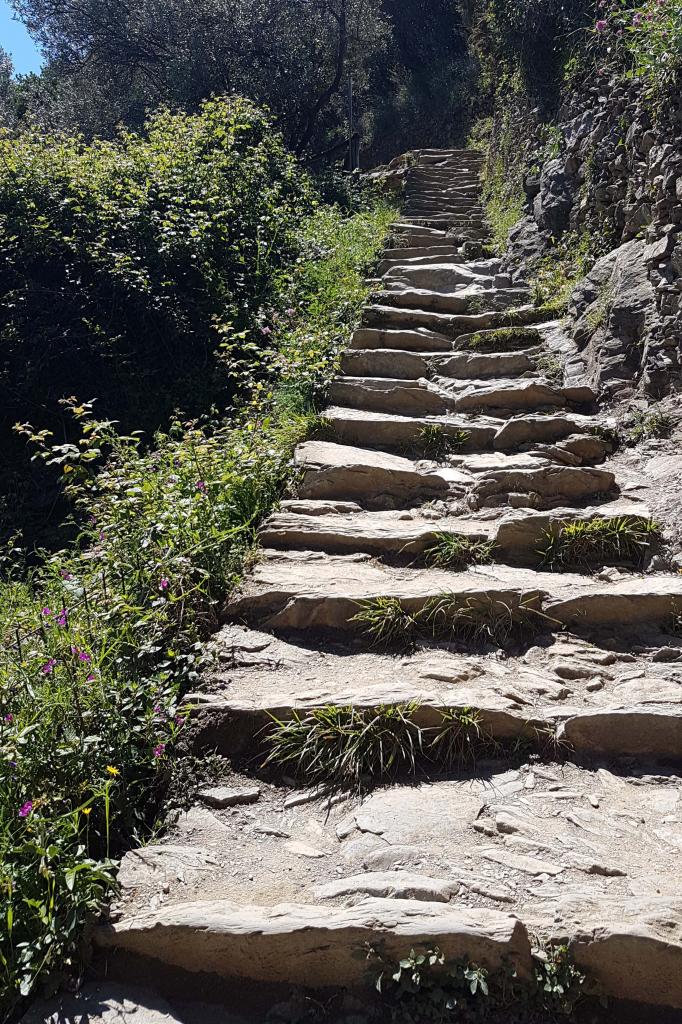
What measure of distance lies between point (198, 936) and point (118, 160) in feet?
27.5

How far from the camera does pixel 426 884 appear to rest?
1951mm

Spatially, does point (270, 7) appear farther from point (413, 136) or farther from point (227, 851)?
point (227, 851)

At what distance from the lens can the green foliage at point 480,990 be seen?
174 cm

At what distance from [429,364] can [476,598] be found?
2916 mm

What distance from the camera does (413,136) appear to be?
712 inches

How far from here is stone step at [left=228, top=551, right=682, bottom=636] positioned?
122 inches

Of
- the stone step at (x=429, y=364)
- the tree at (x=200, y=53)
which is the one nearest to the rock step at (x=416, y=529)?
the stone step at (x=429, y=364)

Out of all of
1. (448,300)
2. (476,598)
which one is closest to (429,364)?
(448,300)

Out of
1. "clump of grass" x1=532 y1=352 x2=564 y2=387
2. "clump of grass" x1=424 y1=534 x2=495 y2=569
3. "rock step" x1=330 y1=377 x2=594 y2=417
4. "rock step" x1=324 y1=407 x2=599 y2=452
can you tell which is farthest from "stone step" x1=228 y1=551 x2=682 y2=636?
"clump of grass" x1=532 y1=352 x2=564 y2=387

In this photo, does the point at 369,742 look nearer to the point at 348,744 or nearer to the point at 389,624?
the point at 348,744

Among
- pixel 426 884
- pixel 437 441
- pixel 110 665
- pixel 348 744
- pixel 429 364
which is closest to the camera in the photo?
pixel 426 884

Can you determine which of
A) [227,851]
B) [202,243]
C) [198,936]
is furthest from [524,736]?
[202,243]

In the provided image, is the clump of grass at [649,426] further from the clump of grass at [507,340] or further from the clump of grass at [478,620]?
the clump of grass at [478,620]

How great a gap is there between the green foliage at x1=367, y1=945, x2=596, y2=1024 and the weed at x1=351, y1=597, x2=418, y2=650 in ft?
4.54
